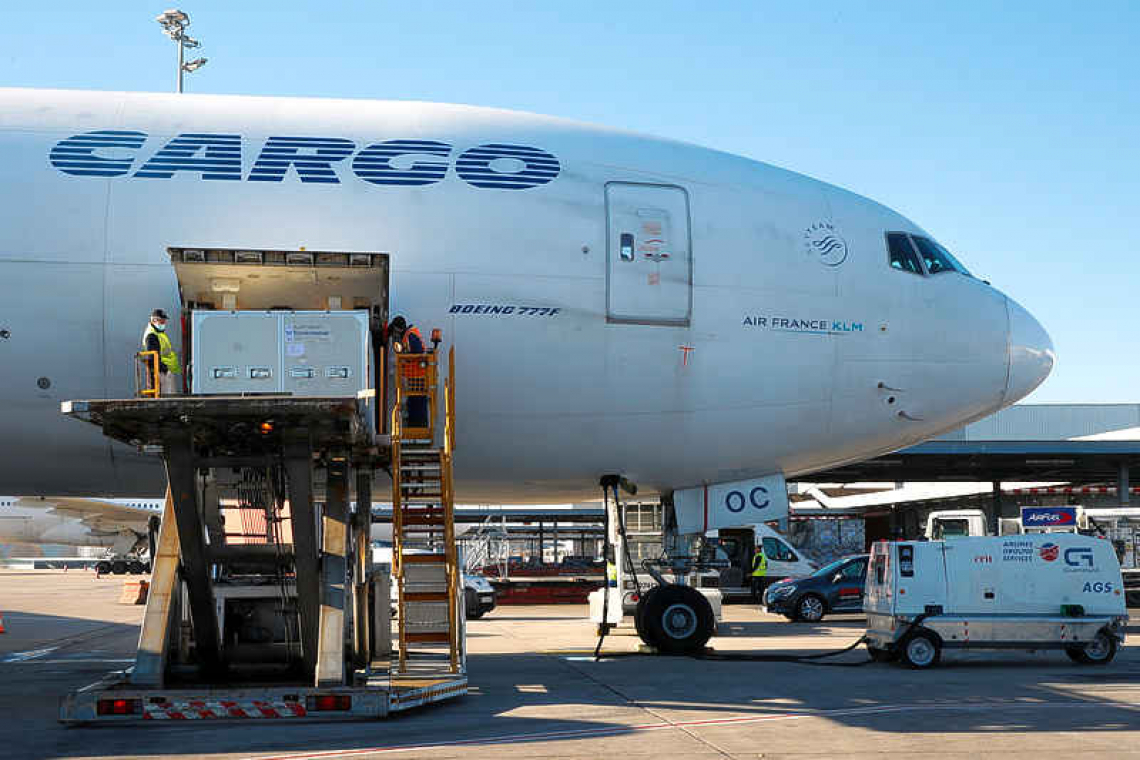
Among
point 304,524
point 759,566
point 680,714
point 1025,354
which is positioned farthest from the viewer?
point 759,566

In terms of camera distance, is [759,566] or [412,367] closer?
[412,367]

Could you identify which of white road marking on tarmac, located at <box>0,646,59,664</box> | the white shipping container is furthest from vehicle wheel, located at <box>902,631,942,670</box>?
white road marking on tarmac, located at <box>0,646,59,664</box>

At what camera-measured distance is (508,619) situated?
90.7 feet

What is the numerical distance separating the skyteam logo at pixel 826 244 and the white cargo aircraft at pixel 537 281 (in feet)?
0.10

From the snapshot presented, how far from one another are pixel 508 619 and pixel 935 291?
15331mm

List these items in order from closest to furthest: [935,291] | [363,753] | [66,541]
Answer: [363,753] < [935,291] < [66,541]

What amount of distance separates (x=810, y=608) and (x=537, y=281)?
644 inches

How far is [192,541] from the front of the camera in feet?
→ 37.1

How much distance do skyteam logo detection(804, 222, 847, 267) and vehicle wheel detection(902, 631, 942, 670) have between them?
537 cm

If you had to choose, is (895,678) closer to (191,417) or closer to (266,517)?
(266,517)

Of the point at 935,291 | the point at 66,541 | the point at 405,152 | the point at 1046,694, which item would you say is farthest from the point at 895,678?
the point at 66,541

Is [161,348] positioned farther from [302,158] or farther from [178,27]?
[178,27]

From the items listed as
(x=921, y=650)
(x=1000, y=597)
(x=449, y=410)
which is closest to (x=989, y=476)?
(x=1000, y=597)

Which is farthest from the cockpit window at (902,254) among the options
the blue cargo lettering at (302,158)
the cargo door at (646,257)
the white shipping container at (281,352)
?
the white shipping container at (281,352)
